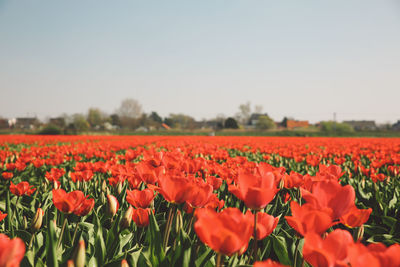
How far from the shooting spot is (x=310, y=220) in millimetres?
767

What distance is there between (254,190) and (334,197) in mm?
307

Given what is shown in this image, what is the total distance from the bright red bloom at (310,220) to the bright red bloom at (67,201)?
94 centimetres

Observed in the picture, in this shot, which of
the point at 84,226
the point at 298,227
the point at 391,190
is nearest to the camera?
the point at 298,227

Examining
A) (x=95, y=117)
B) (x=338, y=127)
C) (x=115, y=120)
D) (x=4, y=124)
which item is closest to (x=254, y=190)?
(x=338, y=127)

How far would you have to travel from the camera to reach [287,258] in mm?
1191

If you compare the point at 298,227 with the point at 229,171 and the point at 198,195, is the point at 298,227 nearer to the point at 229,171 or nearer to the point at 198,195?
the point at 198,195

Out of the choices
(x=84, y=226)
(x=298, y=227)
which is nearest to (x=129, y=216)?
(x=84, y=226)

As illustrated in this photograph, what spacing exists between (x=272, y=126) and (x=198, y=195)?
203 feet

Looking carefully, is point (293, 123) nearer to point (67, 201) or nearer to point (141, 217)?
point (141, 217)

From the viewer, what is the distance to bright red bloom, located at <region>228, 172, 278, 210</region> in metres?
0.88

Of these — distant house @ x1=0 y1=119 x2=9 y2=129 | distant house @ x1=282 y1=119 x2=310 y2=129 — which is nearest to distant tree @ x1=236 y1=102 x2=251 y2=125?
distant house @ x1=282 y1=119 x2=310 y2=129

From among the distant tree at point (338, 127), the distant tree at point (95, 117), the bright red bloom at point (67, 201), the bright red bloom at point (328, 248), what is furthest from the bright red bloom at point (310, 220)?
the distant tree at point (95, 117)

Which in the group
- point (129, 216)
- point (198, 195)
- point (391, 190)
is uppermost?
point (198, 195)

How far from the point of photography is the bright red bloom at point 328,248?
2.09ft
